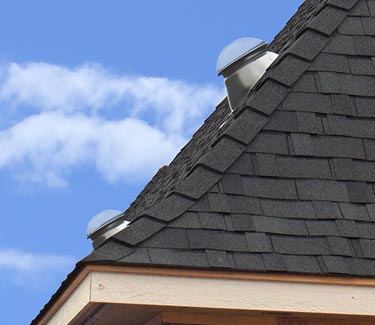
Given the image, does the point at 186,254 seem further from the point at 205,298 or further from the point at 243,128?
the point at 243,128

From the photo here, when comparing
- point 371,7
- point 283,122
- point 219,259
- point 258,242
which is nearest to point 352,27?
point 371,7

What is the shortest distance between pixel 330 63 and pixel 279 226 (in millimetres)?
1466

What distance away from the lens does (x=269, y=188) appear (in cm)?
713

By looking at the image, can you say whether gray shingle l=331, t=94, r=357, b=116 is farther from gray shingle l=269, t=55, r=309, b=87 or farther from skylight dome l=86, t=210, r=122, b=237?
skylight dome l=86, t=210, r=122, b=237

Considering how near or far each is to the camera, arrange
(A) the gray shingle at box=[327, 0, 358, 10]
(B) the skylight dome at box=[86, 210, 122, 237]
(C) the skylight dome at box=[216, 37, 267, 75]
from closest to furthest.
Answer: (A) the gray shingle at box=[327, 0, 358, 10]
(C) the skylight dome at box=[216, 37, 267, 75]
(B) the skylight dome at box=[86, 210, 122, 237]

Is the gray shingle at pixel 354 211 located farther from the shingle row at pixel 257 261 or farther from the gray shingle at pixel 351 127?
the gray shingle at pixel 351 127

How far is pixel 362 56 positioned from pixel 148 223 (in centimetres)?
221

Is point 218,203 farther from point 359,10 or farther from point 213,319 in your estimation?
point 359,10

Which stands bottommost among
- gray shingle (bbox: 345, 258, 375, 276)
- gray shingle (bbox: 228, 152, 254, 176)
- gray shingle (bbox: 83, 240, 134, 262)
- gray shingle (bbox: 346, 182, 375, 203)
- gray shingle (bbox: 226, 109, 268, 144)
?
gray shingle (bbox: 345, 258, 375, 276)

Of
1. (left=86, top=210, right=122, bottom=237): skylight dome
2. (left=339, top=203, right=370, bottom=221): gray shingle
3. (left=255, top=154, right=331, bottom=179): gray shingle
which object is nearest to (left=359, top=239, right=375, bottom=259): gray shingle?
(left=339, top=203, right=370, bottom=221): gray shingle

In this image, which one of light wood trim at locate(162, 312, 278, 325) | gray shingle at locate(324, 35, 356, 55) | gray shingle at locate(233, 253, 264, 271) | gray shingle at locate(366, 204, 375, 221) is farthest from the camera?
gray shingle at locate(324, 35, 356, 55)

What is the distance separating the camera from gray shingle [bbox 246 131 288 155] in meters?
7.29

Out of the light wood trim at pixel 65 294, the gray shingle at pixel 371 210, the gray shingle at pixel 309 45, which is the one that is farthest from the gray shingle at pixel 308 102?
the light wood trim at pixel 65 294

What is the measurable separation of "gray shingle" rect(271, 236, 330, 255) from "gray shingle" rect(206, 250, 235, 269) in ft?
1.13
